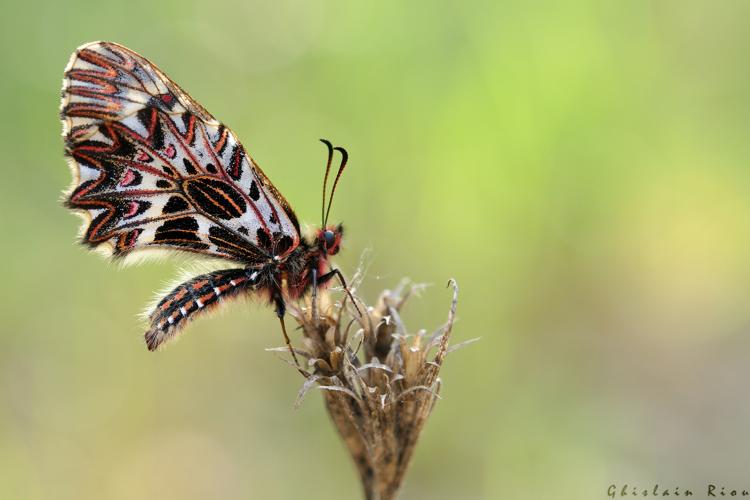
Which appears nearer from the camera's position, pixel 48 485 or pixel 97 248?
pixel 97 248

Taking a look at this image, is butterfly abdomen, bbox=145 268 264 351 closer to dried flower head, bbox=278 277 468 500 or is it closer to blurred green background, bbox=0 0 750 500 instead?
dried flower head, bbox=278 277 468 500

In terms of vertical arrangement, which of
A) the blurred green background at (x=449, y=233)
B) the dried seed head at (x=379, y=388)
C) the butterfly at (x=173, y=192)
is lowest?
the dried seed head at (x=379, y=388)

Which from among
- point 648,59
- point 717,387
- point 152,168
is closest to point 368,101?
point 648,59

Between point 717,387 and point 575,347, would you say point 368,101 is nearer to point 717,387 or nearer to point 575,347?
point 575,347

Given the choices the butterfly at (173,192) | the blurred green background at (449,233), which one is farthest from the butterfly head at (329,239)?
the blurred green background at (449,233)

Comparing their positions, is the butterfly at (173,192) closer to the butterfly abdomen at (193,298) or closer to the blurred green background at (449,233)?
the butterfly abdomen at (193,298)

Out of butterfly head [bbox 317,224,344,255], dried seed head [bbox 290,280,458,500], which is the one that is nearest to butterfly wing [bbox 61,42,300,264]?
butterfly head [bbox 317,224,344,255]

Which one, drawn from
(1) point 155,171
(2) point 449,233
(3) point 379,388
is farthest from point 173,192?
(2) point 449,233
